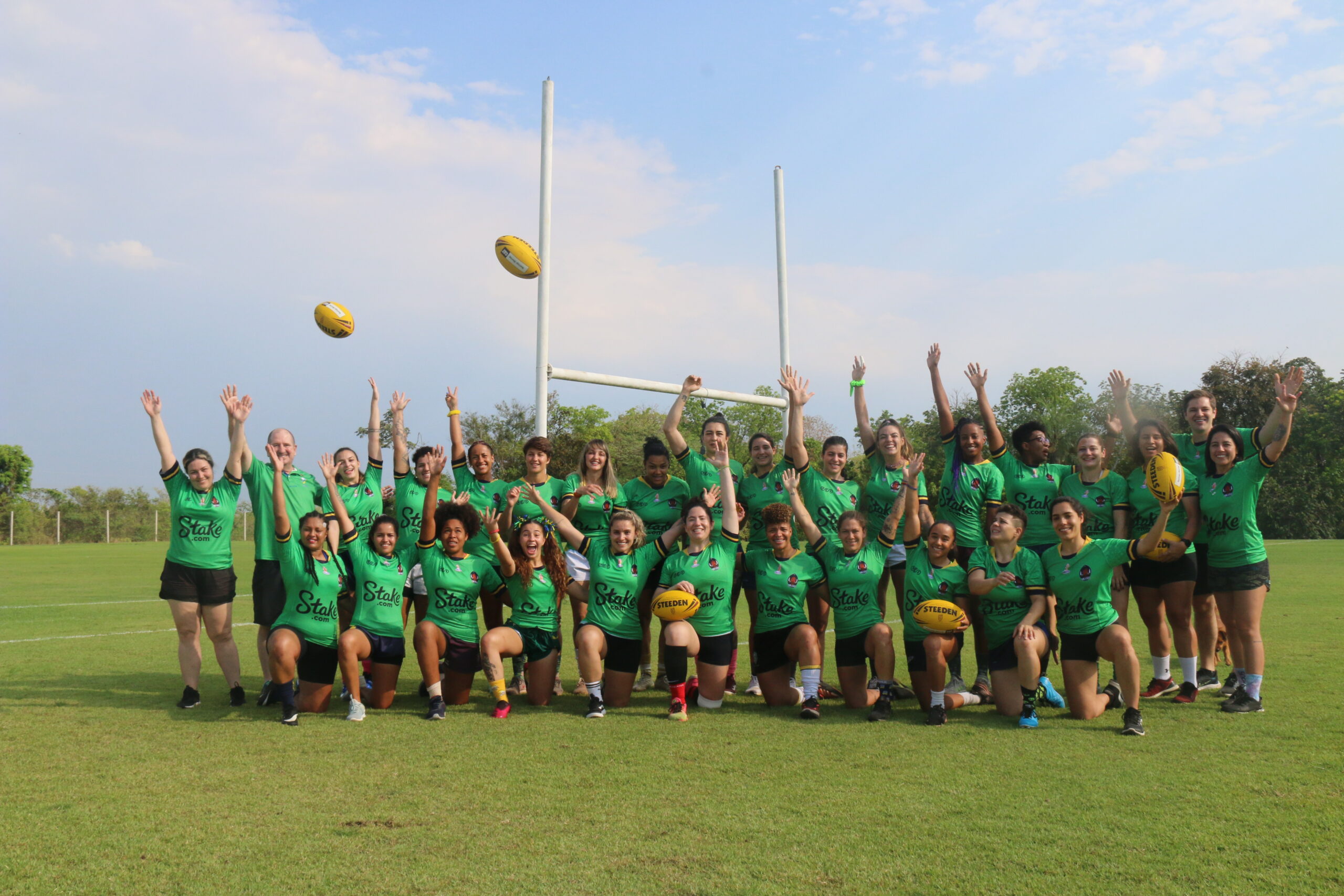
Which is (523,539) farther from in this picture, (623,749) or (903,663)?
(903,663)

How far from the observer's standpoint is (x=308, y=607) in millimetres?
5285

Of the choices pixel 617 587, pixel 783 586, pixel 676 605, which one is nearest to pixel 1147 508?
pixel 783 586

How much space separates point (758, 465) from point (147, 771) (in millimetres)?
3770

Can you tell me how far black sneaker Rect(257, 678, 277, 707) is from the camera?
5.47 meters

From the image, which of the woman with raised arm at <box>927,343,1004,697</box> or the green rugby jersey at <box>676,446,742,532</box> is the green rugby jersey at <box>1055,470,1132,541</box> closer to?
the woman with raised arm at <box>927,343,1004,697</box>

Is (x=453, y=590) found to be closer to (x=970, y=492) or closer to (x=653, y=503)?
(x=653, y=503)

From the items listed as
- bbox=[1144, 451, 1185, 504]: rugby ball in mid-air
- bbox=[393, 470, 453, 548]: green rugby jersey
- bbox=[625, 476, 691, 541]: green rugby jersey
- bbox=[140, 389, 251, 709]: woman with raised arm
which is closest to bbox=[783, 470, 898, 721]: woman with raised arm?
bbox=[625, 476, 691, 541]: green rugby jersey

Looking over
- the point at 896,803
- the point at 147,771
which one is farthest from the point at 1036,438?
the point at 147,771

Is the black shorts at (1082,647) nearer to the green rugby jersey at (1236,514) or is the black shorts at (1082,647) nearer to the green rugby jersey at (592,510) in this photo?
the green rugby jersey at (1236,514)

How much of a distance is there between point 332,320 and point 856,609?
465 cm

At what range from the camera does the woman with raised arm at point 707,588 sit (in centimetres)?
524

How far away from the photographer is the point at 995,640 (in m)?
5.06

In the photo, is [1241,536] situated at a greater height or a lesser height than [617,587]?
greater

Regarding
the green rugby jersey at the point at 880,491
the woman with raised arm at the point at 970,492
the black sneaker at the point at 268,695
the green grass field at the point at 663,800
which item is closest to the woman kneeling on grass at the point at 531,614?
the green grass field at the point at 663,800
